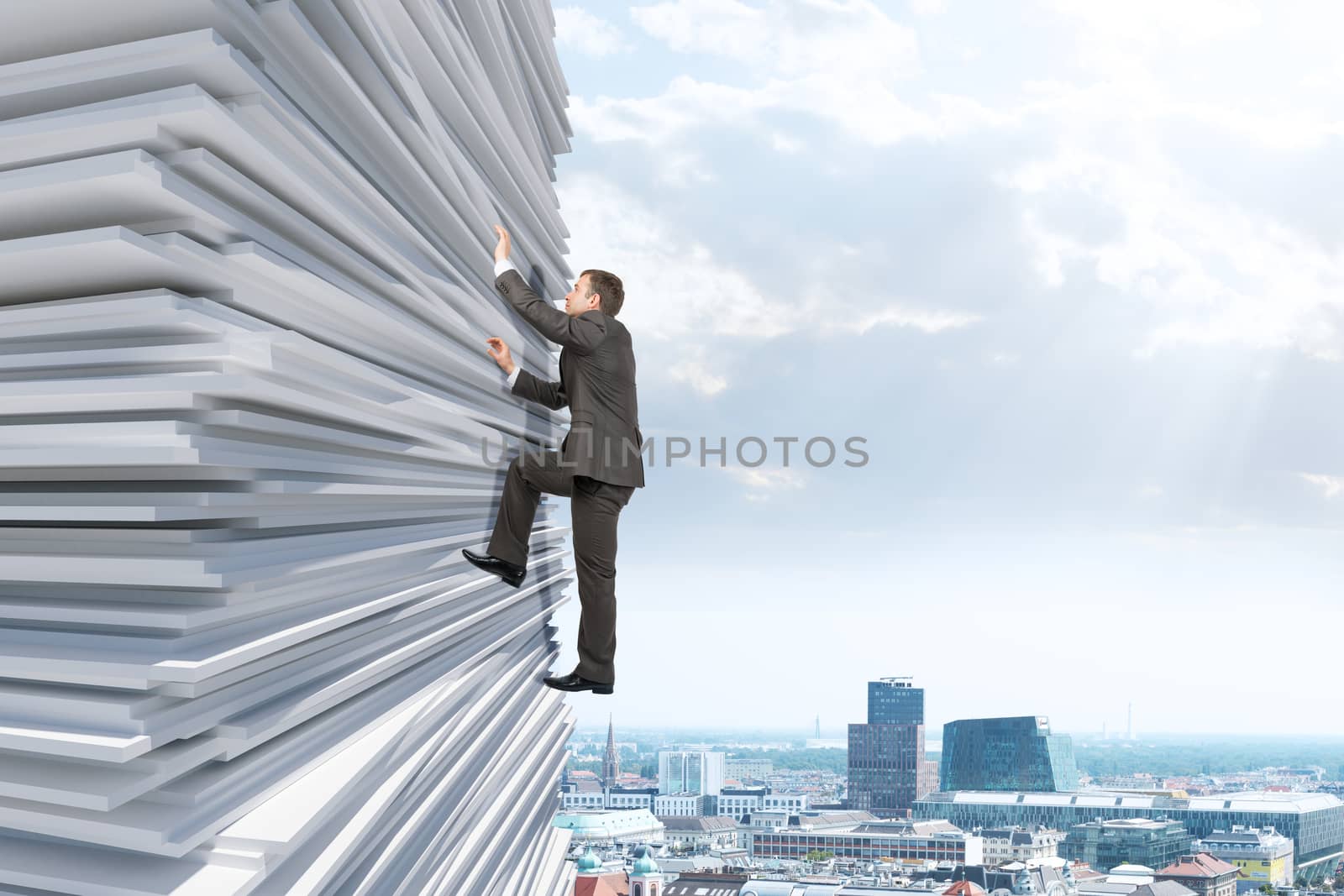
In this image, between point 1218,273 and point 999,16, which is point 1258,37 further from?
point 1218,273

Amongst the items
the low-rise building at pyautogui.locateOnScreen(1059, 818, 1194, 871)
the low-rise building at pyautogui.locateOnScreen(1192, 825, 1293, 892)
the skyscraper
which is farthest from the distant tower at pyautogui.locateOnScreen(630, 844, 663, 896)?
the skyscraper

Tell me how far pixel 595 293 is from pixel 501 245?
425 millimetres

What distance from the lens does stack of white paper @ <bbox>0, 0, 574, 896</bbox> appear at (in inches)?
36.2

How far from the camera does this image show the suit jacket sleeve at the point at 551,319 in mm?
1981

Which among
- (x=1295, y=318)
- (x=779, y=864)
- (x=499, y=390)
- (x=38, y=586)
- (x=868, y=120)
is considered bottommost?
(x=779, y=864)

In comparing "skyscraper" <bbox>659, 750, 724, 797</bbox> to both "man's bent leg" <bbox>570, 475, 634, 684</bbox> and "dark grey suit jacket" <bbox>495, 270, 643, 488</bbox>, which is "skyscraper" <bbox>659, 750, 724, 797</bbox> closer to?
"man's bent leg" <bbox>570, 475, 634, 684</bbox>

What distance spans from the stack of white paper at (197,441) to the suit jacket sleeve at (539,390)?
78cm

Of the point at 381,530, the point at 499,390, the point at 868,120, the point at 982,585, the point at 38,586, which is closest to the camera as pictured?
the point at 38,586

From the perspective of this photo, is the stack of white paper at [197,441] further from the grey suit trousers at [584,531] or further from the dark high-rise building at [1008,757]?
the dark high-rise building at [1008,757]

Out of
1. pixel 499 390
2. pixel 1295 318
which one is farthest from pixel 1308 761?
pixel 499 390

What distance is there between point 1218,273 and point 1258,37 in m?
24.5

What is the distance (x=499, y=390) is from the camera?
212 centimetres

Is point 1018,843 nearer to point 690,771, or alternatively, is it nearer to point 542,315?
point 690,771

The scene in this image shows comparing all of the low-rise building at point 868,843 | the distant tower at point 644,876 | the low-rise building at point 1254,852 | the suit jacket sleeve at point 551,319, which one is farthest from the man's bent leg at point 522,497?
the low-rise building at point 1254,852
